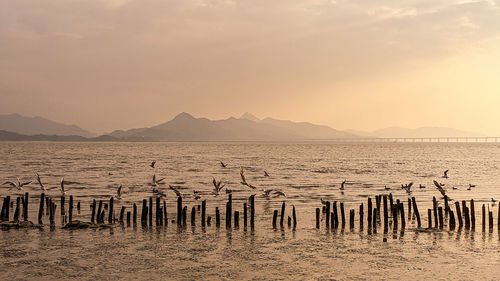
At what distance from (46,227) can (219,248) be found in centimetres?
931

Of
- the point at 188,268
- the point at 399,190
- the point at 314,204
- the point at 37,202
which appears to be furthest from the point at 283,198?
the point at 188,268

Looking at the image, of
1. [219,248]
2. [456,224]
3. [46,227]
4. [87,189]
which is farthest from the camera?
[87,189]

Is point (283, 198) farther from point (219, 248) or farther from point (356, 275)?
point (356, 275)

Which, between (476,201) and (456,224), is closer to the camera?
(456,224)

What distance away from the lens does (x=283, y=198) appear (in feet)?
121

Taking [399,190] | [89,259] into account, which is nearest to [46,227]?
[89,259]

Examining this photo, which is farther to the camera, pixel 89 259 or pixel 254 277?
pixel 89 259

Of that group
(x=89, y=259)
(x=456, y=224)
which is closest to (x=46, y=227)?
(x=89, y=259)

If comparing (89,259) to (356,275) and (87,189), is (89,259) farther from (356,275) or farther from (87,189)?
(87,189)

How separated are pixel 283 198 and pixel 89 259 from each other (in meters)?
21.3

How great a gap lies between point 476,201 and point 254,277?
82.3 ft

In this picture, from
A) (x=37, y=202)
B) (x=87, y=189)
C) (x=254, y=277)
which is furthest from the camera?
(x=87, y=189)

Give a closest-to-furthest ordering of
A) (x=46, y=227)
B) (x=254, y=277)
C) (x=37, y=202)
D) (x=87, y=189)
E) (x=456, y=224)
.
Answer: (x=254, y=277)
(x=46, y=227)
(x=456, y=224)
(x=37, y=202)
(x=87, y=189)

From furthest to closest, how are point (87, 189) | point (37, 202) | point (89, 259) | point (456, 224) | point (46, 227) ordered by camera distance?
point (87, 189)
point (37, 202)
point (456, 224)
point (46, 227)
point (89, 259)
